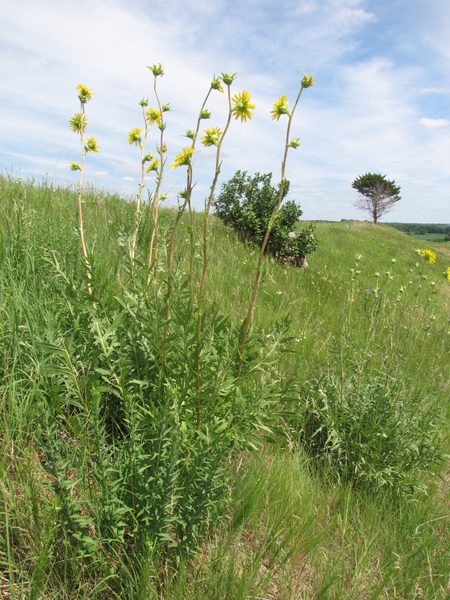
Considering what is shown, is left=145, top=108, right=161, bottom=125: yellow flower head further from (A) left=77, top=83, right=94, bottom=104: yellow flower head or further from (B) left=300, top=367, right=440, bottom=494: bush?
(B) left=300, top=367, right=440, bottom=494: bush

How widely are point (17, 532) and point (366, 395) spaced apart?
168 centimetres

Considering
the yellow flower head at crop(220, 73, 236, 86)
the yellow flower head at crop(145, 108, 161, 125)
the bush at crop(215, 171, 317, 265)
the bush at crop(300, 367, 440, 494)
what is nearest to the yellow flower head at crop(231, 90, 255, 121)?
the yellow flower head at crop(220, 73, 236, 86)

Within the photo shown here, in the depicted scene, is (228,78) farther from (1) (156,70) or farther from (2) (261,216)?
(2) (261,216)

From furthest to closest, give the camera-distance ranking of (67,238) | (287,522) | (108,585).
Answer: (67,238) < (287,522) < (108,585)

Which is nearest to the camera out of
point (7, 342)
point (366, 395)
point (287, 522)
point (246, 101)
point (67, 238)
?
point (246, 101)

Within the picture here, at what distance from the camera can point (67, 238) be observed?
2.89 metres

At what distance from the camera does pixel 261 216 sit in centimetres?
752

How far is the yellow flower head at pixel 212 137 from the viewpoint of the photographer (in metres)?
1.43

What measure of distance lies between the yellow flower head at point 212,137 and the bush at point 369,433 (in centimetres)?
137

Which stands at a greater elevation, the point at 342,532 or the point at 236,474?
the point at 236,474

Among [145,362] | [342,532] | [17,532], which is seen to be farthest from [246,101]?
[342,532]

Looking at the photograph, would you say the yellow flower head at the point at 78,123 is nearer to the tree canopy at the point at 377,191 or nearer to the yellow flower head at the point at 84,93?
the yellow flower head at the point at 84,93

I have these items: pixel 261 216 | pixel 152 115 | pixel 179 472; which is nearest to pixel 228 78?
pixel 152 115

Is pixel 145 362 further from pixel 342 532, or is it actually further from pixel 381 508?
pixel 381 508
